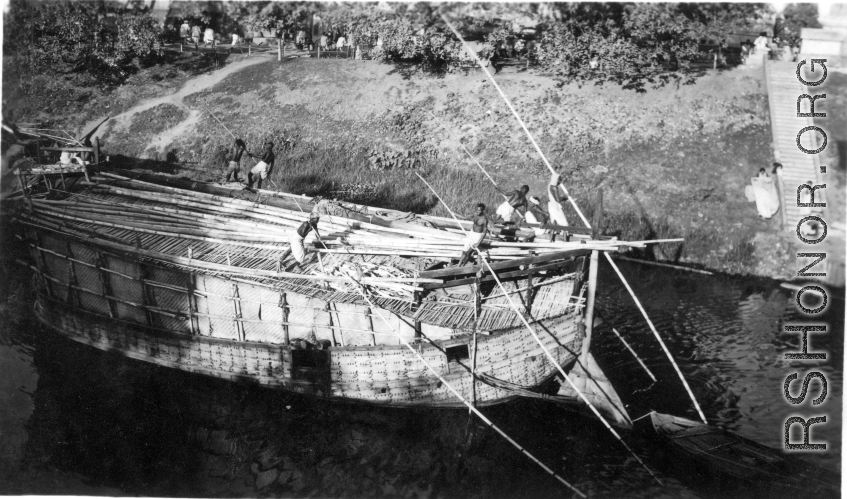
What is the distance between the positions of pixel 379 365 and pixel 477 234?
340 centimetres

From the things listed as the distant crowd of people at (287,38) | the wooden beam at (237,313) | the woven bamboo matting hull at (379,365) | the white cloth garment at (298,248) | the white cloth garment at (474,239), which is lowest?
the woven bamboo matting hull at (379,365)

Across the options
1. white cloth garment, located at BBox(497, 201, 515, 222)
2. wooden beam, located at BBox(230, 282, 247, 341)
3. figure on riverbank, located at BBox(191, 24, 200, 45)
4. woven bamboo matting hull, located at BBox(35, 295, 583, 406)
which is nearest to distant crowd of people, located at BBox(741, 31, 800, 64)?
white cloth garment, located at BBox(497, 201, 515, 222)

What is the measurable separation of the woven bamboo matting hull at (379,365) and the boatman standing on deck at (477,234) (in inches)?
67.6

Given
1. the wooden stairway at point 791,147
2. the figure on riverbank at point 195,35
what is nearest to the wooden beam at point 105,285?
the figure on riverbank at point 195,35

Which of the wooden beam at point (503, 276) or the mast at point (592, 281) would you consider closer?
the mast at point (592, 281)

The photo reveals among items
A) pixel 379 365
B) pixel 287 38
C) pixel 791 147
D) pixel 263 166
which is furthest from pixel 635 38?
pixel 379 365

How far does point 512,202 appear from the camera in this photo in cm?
1544

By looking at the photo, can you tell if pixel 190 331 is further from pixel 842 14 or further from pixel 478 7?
pixel 842 14

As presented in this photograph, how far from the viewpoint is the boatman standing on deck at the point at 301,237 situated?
559 inches

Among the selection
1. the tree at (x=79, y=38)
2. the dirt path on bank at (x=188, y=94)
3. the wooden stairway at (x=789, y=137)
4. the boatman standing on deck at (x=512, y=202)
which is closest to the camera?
the boatman standing on deck at (x=512, y=202)

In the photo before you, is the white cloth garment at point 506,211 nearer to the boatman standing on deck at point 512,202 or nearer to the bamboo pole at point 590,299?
the boatman standing on deck at point 512,202

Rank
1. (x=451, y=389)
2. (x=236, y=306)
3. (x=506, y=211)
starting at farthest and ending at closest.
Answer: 1. (x=506, y=211)
2. (x=236, y=306)
3. (x=451, y=389)

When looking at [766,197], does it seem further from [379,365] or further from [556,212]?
[379,365]

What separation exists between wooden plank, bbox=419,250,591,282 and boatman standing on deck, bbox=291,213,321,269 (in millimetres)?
2697
